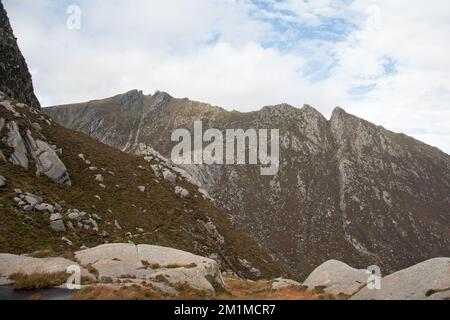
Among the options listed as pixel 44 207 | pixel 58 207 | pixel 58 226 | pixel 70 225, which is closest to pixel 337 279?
pixel 58 226

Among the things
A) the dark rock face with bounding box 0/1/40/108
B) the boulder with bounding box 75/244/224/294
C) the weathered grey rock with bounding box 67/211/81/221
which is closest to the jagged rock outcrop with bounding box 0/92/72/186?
the weathered grey rock with bounding box 67/211/81/221

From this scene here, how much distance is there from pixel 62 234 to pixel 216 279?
1770 centimetres

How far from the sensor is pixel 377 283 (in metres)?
26.6

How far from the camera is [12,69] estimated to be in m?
85.9

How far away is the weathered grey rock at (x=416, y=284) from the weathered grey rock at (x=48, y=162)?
122 feet

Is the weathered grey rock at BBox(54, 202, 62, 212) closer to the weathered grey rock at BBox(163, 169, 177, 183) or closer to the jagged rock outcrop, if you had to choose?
the jagged rock outcrop

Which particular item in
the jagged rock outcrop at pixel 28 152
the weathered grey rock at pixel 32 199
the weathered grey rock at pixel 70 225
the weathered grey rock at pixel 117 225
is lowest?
the weathered grey rock at pixel 117 225

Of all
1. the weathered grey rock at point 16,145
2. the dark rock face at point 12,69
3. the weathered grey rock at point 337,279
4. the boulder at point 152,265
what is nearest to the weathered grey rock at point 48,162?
the weathered grey rock at point 16,145

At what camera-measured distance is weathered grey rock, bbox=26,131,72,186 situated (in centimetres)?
4883

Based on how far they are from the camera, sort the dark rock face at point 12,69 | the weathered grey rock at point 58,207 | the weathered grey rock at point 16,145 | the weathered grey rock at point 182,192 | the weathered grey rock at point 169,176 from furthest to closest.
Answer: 1. the dark rock face at point 12,69
2. the weathered grey rock at point 169,176
3. the weathered grey rock at point 182,192
4. the weathered grey rock at point 16,145
5. the weathered grey rock at point 58,207

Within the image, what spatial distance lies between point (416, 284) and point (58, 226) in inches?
1274

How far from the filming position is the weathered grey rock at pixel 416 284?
2350cm

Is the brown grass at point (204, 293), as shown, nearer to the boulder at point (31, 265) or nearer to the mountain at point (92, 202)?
→ the boulder at point (31, 265)
